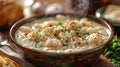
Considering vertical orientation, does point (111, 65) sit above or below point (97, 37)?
below

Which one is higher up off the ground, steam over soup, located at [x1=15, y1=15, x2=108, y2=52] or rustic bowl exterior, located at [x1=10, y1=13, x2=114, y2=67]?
steam over soup, located at [x1=15, y1=15, x2=108, y2=52]

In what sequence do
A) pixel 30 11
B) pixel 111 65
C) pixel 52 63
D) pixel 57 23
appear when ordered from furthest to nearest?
pixel 30 11, pixel 57 23, pixel 111 65, pixel 52 63

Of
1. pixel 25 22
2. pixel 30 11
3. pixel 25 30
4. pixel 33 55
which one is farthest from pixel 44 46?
pixel 30 11

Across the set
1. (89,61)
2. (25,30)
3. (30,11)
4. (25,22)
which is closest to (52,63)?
(89,61)

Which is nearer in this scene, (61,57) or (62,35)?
(61,57)

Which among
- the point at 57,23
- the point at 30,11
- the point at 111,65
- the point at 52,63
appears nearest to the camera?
the point at 52,63

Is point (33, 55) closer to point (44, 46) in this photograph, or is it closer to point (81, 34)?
point (44, 46)

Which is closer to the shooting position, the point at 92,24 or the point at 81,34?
the point at 81,34

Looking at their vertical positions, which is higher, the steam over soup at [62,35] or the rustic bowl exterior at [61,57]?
the steam over soup at [62,35]
